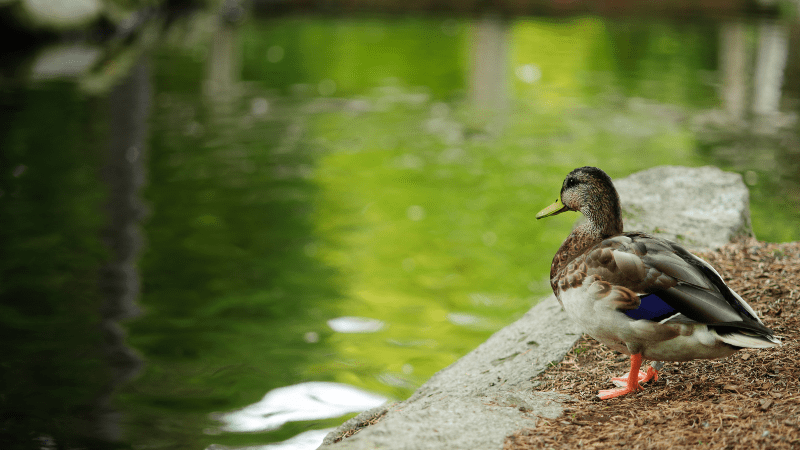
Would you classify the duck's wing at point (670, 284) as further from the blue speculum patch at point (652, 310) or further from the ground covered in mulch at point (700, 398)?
the ground covered in mulch at point (700, 398)

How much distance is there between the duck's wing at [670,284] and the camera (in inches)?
96.6

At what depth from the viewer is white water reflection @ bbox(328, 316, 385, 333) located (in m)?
4.86

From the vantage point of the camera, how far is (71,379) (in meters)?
4.26

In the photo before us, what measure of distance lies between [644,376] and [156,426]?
242 centimetres

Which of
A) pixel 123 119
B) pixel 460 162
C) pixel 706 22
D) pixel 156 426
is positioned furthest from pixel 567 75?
pixel 156 426

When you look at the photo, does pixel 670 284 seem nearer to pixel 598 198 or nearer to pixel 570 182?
pixel 598 198

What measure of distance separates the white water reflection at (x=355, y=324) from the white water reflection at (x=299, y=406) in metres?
0.67

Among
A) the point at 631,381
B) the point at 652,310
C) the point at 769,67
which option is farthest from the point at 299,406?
the point at 769,67

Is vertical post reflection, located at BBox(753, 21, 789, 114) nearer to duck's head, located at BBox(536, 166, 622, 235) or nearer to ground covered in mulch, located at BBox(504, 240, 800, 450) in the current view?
ground covered in mulch, located at BBox(504, 240, 800, 450)

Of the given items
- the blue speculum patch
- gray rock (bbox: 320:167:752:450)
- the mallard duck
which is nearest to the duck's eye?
the mallard duck

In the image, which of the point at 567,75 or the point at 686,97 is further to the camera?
the point at 567,75

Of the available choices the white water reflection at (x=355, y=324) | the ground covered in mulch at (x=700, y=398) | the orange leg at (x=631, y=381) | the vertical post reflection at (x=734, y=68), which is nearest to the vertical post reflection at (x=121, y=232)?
the white water reflection at (x=355, y=324)

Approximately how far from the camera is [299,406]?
13.1 feet

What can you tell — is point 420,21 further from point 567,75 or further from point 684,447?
point 684,447
